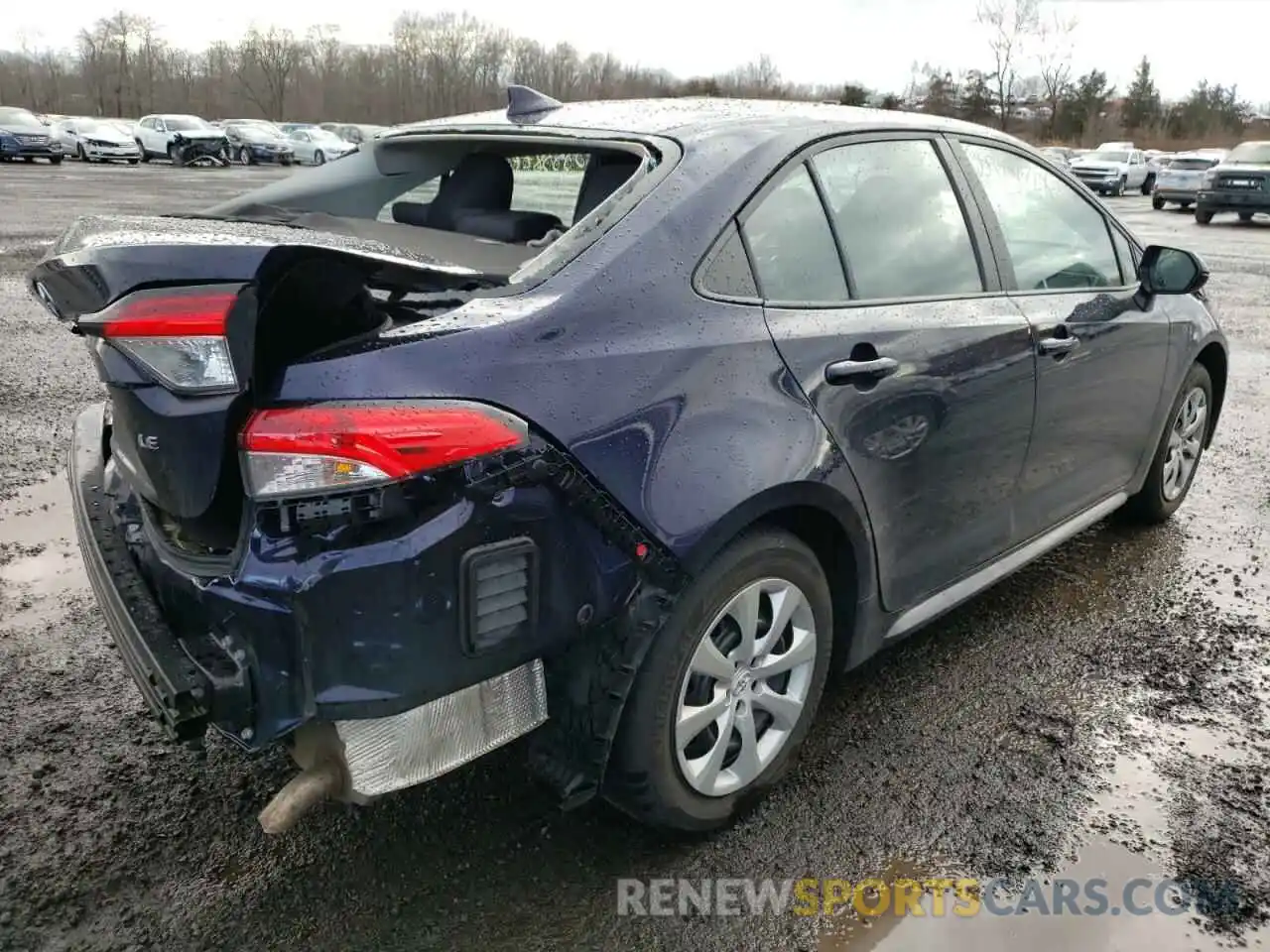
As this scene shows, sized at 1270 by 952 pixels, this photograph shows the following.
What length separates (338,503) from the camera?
1865 mm

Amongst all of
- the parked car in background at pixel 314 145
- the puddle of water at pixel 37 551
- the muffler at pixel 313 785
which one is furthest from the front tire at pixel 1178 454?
the parked car in background at pixel 314 145

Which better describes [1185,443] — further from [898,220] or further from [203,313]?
[203,313]

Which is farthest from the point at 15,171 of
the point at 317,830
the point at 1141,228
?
the point at 317,830

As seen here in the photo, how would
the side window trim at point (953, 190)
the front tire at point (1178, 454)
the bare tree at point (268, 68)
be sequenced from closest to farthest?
1. the side window trim at point (953, 190)
2. the front tire at point (1178, 454)
3. the bare tree at point (268, 68)

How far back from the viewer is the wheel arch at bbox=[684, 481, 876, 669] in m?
2.30

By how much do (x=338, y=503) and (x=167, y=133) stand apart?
40.4 m

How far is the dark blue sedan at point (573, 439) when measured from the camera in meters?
1.89

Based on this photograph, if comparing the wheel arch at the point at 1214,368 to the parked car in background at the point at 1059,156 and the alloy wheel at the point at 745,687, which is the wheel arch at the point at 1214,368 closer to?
the parked car in background at the point at 1059,156

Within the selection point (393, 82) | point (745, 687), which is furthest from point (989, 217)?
point (393, 82)

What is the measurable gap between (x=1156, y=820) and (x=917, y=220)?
1803mm

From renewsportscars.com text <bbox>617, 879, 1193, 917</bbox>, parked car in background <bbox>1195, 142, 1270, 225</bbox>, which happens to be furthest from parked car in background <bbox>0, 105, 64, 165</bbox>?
renewsportscars.com text <bbox>617, 879, 1193, 917</bbox>

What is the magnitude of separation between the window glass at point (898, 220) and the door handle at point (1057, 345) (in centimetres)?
32

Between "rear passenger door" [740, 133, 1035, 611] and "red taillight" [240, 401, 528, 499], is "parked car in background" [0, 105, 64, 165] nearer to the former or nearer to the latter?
"rear passenger door" [740, 133, 1035, 611]

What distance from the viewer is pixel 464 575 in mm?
1938
